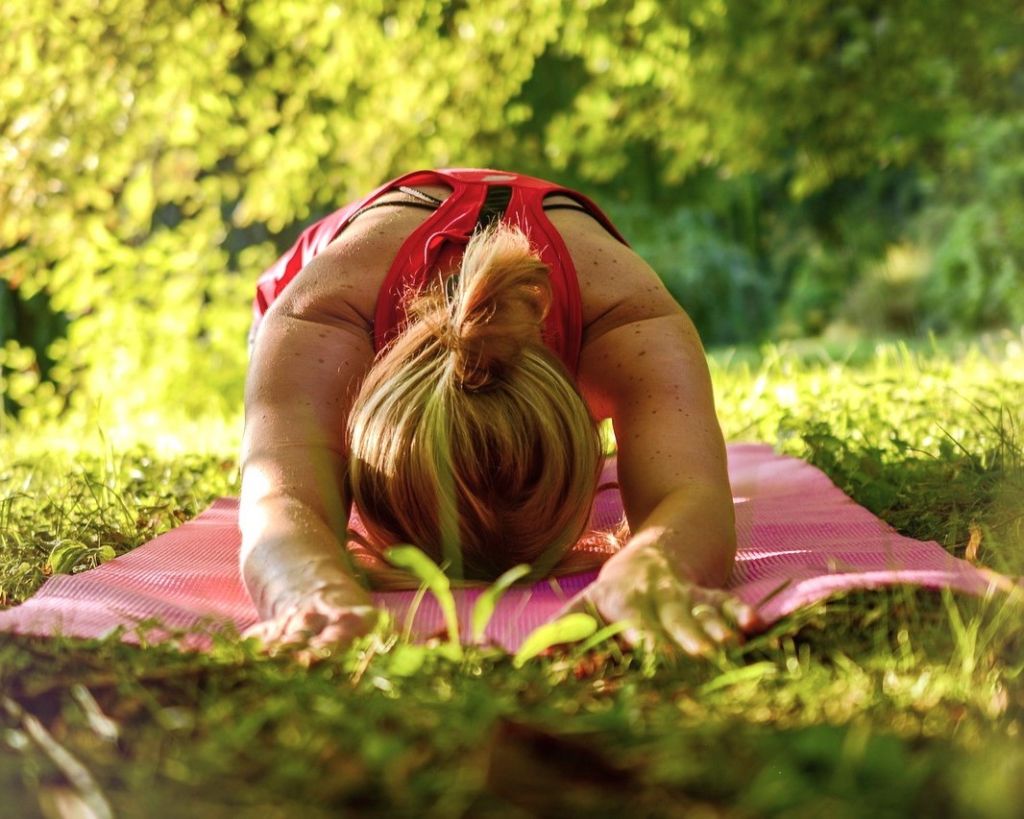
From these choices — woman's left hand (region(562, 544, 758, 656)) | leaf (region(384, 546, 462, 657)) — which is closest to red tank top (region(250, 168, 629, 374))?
woman's left hand (region(562, 544, 758, 656))

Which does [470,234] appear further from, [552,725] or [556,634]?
[552,725]

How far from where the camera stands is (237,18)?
237 inches

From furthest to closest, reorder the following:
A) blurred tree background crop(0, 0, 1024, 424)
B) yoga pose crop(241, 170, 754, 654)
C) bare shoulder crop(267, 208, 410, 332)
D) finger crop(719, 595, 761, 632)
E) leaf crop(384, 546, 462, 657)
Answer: blurred tree background crop(0, 0, 1024, 424) → bare shoulder crop(267, 208, 410, 332) → yoga pose crop(241, 170, 754, 654) → finger crop(719, 595, 761, 632) → leaf crop(384, 546, 462, 657)

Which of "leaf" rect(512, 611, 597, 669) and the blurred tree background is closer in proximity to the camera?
"leaf" rect(512, 611, 597, 669)

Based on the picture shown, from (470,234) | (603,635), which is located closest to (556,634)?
(603,635)

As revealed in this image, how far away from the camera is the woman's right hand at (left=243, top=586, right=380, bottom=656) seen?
1.57 metres

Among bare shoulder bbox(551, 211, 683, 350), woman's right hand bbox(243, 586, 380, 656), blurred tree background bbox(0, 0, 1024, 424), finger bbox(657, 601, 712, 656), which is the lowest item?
finger bbox(657, 601, 712, 656)

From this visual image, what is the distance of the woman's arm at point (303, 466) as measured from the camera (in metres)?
1.71

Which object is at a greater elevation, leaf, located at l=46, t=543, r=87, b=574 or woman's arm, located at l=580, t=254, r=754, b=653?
woman's arm, located at l=580, t=254, r=754, b=653

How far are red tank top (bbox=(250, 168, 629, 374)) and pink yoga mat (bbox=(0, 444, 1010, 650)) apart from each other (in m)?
0.47

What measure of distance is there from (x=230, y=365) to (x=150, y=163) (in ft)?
4.03

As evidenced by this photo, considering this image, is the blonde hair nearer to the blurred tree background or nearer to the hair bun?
the hair bun

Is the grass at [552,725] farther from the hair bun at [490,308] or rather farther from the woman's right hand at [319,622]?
the hair bun at [490,308]

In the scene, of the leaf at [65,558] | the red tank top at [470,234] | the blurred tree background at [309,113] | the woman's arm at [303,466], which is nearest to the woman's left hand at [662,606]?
the woman's arm at [303,466]
